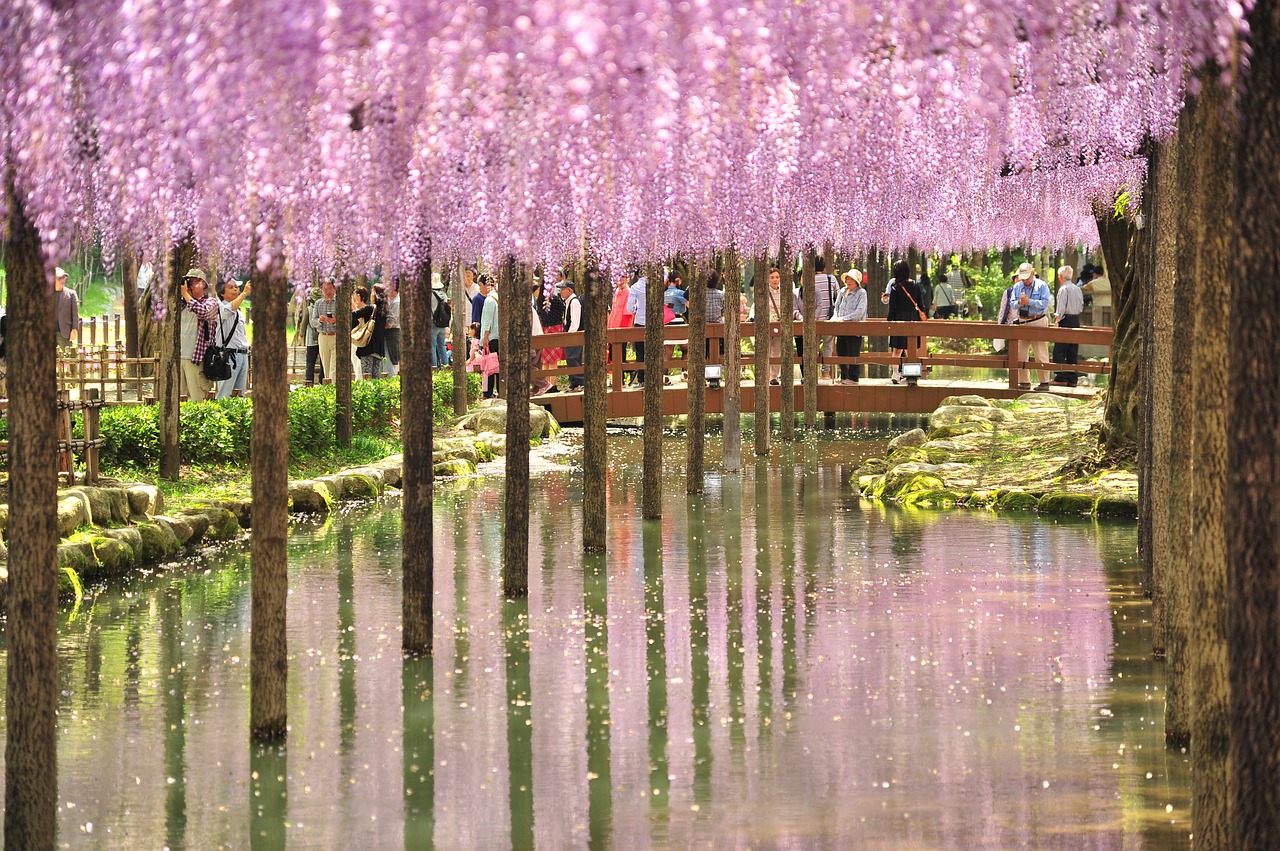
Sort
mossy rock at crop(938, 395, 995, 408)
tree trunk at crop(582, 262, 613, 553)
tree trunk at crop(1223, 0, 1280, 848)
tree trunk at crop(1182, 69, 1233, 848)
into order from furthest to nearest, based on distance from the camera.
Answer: mossy rock at crop(938, 395, 995, 408)
tree trunk at crop(582, 262, 613, 553)
tree trunk at crop(1182, 69, 1233, 848)
tree trunk at crop(1223, 0, 1280, 848)

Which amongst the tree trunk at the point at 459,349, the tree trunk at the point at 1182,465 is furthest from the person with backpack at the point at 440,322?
the tree trunk at the point at 1182,465

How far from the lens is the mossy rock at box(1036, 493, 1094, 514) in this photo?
41.7ft

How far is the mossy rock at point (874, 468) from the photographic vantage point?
15016 millimetres

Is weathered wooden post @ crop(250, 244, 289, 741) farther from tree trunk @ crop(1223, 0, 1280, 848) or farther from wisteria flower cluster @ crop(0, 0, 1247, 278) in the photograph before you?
tree trunk @ crop(1223, 0, 1280, 848)

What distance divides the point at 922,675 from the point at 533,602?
8.60 ft

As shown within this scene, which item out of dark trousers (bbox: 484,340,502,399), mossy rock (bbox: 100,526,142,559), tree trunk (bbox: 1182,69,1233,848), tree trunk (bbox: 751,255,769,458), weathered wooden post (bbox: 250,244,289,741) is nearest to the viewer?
tree trunk (bbox: 1182,69,1233,848)

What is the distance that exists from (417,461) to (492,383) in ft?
46.7

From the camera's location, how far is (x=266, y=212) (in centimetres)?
552

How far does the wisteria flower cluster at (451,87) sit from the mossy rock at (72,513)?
3.67m

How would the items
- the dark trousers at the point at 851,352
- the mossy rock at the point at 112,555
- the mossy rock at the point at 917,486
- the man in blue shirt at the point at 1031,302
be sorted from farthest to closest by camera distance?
the man in blue shirt at the point at 1031,302, the dark trousers at the point at 851,352, the mossy rock at the point at 917,486, the mossy rock at the point at 112,555

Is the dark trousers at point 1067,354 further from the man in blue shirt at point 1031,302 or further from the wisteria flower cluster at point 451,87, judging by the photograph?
the wisteria flower cluster at point 451,87

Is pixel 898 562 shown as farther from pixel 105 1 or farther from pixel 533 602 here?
pixel 105 1

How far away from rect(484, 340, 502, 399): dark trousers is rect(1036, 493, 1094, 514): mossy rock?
9885 mm

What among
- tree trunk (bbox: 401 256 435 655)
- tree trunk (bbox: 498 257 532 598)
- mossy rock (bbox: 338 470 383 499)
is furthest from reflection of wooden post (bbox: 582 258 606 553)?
mossy rock (bbox: 338 470 383 499)
